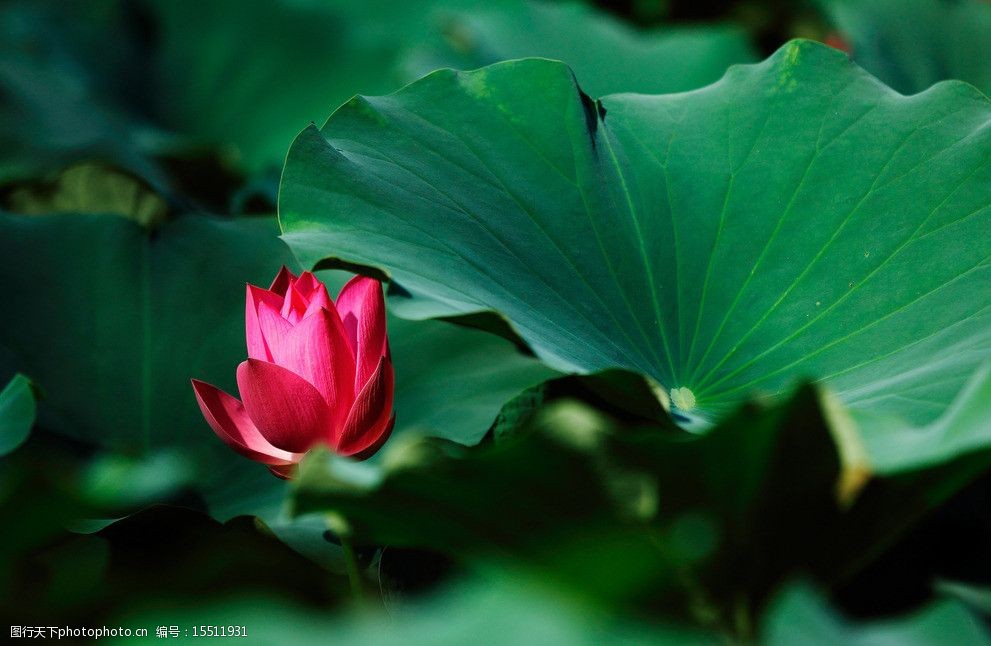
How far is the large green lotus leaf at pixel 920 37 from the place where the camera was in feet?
5.27

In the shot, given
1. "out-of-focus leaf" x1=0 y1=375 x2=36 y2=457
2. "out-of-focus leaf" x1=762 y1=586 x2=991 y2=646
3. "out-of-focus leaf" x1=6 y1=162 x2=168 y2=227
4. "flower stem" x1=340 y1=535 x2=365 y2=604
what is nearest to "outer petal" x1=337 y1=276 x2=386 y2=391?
"flower stem" x1=340 y1=535 x2=365 y2=604

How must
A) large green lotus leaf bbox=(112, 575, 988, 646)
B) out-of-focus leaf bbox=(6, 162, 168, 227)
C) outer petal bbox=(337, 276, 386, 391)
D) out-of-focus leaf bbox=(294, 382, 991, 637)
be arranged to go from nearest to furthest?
1. large green lotus leaf bbox=(112, 575, 988, 646)
2. out-of-focus leaf bbox=(294, 382, 991, 637)
3. outer petal bbox=(337, 276, 386, 391)
4. out-of-focus leaf bbox=(6, 162, 168, 227)

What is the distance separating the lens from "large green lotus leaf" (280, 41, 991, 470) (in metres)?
0.79

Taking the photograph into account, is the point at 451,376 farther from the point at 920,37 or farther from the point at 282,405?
the point at 920,37

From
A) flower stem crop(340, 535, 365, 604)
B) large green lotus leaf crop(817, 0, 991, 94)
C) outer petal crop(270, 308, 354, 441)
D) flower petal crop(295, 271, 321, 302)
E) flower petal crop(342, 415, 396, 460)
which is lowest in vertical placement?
flower stem crop(340, 535, 365, 604)

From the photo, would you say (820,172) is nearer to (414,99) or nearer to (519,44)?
(414,99)

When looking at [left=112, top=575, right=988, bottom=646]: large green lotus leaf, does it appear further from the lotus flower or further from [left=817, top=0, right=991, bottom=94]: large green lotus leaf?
[left=817, top=0, right=991, bottom=94]: large green lotus leaf

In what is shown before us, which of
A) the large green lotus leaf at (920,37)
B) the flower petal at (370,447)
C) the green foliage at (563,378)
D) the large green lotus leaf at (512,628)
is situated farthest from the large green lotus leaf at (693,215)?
the large green lotus leaf at (920,37)

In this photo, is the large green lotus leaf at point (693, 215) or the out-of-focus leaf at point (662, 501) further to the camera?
the large green lotus leaf at point (693, 215)

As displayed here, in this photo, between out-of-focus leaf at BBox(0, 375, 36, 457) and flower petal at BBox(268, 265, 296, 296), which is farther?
flower petal at BBox(268, 265, 296, 296)

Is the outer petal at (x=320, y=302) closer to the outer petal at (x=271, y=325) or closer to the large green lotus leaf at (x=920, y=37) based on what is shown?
the outer petal at (x=271, y=325)

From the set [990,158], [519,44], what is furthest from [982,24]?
[990,158]

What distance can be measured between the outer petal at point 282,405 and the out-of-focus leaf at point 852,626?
35cm

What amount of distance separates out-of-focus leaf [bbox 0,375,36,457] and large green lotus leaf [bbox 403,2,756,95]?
3.52 ft
